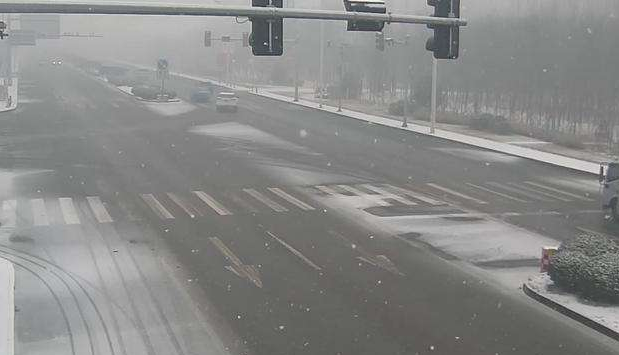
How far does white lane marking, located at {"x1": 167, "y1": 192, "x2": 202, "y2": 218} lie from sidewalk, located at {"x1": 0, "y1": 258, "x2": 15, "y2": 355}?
21.2 ft

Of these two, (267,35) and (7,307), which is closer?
(267,35)

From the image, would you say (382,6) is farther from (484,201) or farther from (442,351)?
(484,201)

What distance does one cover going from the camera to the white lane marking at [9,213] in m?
19.3

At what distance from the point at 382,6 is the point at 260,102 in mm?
55395

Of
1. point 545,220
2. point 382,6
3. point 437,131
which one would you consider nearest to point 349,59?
point 437,131

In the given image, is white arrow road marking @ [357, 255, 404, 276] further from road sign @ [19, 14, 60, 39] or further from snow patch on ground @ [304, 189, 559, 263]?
road sign @ [19, 14, 60, 39]

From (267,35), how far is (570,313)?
7.66 m

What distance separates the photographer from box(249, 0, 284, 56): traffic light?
1196cm

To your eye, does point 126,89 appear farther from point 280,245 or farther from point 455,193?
point 280,245

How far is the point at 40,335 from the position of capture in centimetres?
1156

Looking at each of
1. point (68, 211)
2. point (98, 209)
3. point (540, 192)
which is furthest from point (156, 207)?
point (540, 192)

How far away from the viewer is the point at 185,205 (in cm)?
2208

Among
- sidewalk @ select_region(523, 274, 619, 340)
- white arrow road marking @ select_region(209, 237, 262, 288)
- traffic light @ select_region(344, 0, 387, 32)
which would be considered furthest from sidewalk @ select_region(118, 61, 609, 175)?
traffic light @ select_region(344, 0, 387, 32)

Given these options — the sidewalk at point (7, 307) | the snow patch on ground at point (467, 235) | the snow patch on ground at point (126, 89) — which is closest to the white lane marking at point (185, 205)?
the snow patch on ground at point (467, 235)
